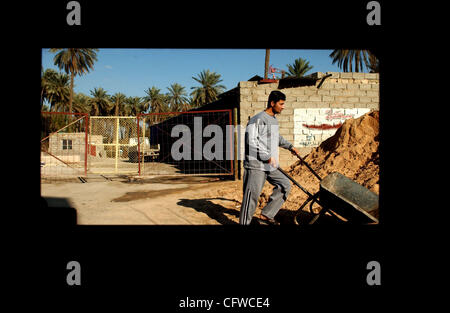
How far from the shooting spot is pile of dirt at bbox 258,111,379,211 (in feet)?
19.3

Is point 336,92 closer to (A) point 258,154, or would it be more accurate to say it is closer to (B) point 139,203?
(A) point 258,154

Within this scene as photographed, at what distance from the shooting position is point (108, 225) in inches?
159

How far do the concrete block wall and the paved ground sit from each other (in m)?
3.50

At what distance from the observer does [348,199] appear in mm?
3348

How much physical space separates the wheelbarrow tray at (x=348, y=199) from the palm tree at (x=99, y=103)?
46.1 meters

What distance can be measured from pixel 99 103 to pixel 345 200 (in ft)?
156

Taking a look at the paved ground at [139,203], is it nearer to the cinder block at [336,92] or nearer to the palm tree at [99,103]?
the cinder block at [336,92]

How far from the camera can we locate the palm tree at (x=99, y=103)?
142 feet

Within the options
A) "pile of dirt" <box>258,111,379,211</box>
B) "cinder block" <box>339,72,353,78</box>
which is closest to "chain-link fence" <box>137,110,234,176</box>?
"pile of dirt" <box>258,111,379,211</box>

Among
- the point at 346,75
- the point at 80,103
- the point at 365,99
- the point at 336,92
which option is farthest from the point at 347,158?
the point at 80,103

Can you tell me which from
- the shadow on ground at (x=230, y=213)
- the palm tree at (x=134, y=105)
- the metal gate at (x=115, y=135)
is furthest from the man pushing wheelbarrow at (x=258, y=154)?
the palm tree at (x=134, y=105)

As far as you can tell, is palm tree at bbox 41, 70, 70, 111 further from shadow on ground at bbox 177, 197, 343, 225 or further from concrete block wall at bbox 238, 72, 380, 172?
shadow on ground at bbox 177, 197, 343, 225

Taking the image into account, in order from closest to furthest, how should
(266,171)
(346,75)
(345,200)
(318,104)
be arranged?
(345,200)
(266,171)
(318,104)
(346,75)
